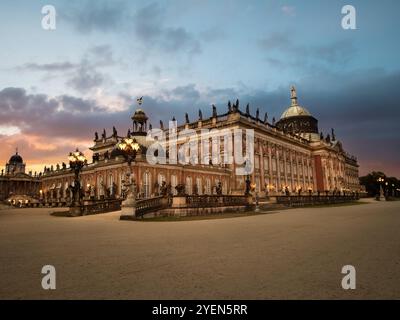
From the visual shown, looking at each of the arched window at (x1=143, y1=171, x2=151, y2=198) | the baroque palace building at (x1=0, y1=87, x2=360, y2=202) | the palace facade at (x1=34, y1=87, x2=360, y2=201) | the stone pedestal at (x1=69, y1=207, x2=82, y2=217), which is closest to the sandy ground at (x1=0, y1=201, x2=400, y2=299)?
the stone pedestal at (x1=69, y1=207, x2=82, y2=217)

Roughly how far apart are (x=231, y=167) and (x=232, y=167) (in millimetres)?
229

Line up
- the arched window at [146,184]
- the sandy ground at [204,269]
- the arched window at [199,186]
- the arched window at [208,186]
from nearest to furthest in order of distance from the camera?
1. the sandy ground at [204,269]
2. the arched window at [146,184]
3. the arched window at [199,186]
4. the arched window at [208,186]

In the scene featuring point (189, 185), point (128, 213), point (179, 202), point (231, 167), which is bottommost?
point (128, 213)

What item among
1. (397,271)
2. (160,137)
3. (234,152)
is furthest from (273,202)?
(397,271)

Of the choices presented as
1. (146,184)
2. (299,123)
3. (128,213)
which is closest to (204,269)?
(128,213)

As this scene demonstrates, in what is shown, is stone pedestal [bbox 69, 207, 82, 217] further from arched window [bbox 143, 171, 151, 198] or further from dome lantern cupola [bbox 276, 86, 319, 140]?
dome lantern cupola [bbox 276, 86, 319, 140]

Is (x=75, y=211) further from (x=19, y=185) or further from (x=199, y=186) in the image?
(x=19, y=185)

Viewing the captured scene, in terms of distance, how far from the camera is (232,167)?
55.2 meters

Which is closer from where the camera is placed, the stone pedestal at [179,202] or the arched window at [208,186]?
the stone pedestal at [179,202]

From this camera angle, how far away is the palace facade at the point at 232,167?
47969 mm

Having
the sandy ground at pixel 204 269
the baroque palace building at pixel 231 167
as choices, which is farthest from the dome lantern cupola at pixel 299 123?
the sandy ground at pixel 204 269

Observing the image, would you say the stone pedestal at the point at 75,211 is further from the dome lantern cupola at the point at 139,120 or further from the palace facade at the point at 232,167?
the dome lantern cupola at the point at 139,120
